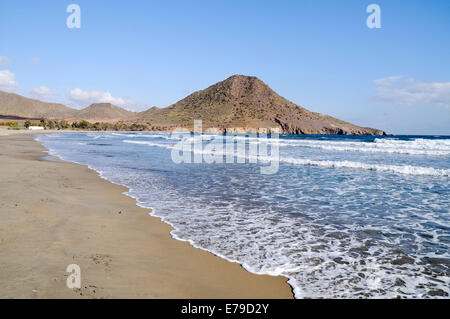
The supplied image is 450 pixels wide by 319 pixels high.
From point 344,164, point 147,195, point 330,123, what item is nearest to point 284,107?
point 330,123

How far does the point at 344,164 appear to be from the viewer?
18062mm

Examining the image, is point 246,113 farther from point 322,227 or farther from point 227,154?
point 322,227

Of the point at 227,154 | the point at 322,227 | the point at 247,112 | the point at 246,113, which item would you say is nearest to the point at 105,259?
the point at 322,227

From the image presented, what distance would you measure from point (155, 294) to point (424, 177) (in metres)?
14.7

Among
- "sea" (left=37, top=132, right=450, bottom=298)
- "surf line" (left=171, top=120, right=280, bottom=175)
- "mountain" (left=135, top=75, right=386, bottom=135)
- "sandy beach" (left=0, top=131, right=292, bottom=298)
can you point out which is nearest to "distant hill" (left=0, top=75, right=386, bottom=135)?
"mountain" (left=135, top=75, right=386, bottom=135)

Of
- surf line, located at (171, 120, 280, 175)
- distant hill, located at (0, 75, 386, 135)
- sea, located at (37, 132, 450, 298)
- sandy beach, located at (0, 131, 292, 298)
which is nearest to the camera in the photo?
sandy beach, located at (0, 131, 292, 298)

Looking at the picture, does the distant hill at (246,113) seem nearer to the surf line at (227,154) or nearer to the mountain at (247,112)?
the mountain at (247,112)

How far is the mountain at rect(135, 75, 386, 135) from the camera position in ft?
409

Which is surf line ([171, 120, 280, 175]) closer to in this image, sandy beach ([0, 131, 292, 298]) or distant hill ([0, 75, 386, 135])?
sandy beach ([0, 131, 292, 298])

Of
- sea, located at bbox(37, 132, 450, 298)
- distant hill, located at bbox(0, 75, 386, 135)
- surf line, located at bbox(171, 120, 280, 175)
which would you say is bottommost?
sea, located at bbox(37, 132, 450, 298)

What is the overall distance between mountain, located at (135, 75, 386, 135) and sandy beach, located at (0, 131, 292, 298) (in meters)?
109

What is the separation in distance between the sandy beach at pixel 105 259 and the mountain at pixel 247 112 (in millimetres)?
109356

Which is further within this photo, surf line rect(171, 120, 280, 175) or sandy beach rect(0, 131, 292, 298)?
surf line rect(171, 120, 280, 175)

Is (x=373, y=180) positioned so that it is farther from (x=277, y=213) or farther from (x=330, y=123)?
(x=330, y=123)
